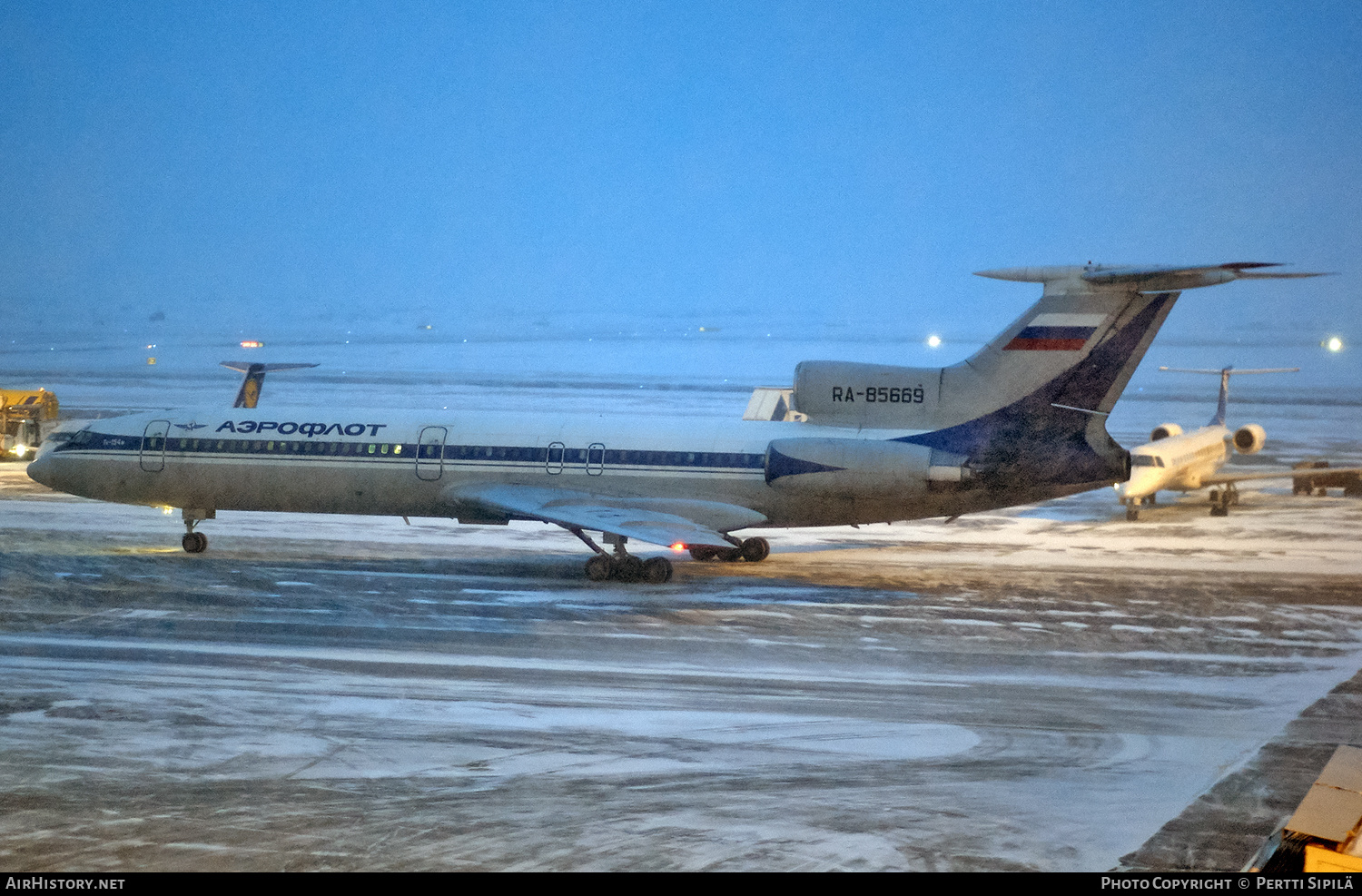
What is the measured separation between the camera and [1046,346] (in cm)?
2100

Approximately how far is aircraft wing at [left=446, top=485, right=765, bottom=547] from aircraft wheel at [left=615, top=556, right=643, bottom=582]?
3.18ft

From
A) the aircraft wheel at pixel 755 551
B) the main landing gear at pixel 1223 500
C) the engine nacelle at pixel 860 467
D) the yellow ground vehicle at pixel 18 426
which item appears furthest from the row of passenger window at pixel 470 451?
the yellow ground vehicle at pixel 18 426

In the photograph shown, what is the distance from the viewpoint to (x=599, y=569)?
22.6m

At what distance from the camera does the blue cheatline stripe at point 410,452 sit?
23.1 m

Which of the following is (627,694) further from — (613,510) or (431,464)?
(431,464)

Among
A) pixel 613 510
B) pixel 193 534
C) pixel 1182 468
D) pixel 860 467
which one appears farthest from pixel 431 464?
pixel 1182 468

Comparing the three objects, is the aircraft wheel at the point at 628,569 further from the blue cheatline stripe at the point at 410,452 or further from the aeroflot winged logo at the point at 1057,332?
the aeroflot winged logo at the point at 1057,332

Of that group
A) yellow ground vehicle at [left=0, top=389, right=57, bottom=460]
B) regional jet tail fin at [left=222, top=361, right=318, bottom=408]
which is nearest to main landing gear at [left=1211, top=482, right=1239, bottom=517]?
regional jet tail fin at [left=222, top=361, right=318, bottom=408]

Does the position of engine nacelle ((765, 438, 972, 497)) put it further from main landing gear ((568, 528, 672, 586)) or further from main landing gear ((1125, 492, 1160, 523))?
main landing gear ((1125, 492, 1160, 523))

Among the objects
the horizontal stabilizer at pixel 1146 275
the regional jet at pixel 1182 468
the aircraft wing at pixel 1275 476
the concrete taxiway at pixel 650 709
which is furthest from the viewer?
the aircraft wing at pixel 1275 476
